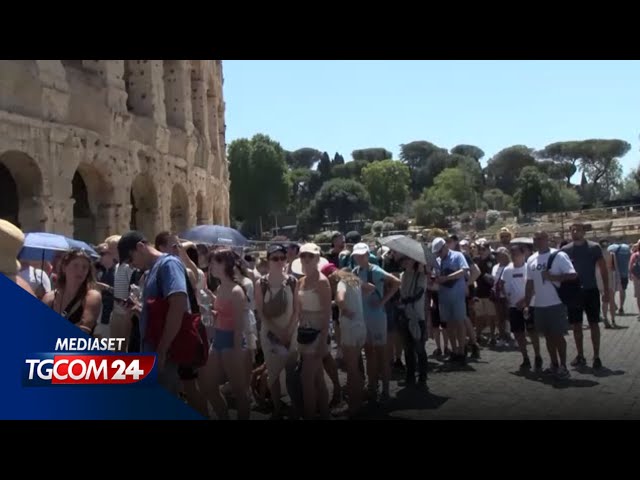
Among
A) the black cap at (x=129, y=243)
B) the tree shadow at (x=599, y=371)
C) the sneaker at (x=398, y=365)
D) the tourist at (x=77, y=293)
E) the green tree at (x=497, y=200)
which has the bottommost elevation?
the tree shadow at (x=599, y=371)

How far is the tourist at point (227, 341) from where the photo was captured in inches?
238

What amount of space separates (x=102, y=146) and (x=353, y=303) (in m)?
11.0

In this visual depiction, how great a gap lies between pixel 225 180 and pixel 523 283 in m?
20.7

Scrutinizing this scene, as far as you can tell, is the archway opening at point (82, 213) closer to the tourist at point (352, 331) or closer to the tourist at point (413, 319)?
the tourist at point (413, 319)

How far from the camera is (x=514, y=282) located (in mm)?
9477

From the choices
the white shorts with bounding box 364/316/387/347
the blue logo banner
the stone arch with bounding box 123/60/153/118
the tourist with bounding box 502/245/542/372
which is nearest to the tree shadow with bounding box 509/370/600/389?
the tourist with bounding box 502/245/542/372

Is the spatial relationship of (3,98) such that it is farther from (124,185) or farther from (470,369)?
(470,369)

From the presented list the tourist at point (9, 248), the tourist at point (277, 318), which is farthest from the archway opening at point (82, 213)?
the tourist at point (9, 248)

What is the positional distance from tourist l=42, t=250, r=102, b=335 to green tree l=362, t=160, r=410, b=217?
78007 millimetres

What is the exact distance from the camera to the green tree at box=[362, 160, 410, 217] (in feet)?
277

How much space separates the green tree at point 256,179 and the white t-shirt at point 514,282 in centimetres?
4519

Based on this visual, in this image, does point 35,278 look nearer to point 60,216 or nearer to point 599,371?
point 599,371

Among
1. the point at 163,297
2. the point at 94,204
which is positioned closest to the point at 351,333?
the point at 163,297
